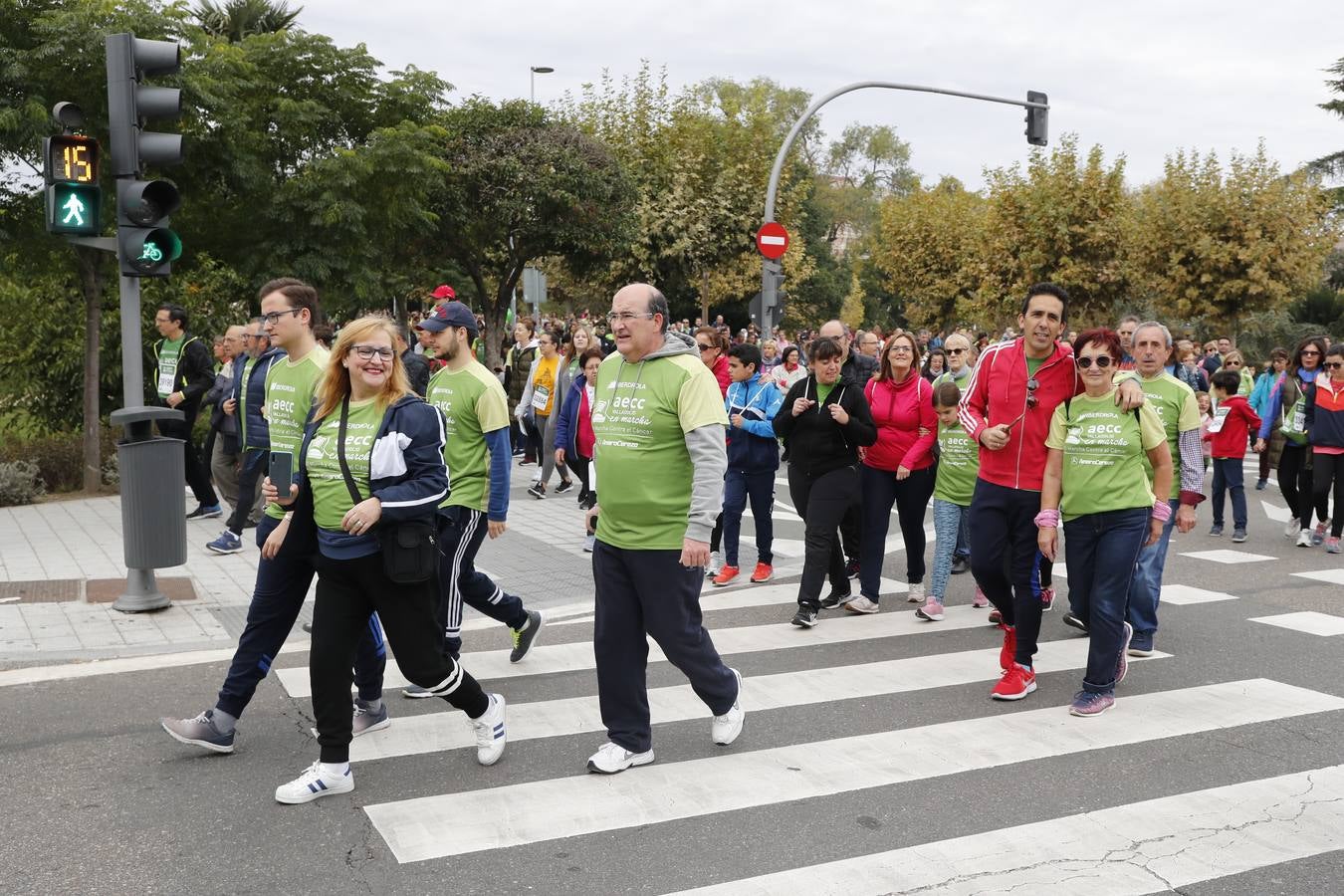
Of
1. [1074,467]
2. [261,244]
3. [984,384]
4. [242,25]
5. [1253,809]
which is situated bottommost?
[1253,809]

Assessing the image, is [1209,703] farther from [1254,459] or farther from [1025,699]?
[1254,459]

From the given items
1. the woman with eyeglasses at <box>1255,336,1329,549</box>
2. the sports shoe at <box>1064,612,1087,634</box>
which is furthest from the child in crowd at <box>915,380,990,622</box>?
the woman with eyeglasses at <box>1255,336,1329,549</box>

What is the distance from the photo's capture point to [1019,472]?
6.23 metres

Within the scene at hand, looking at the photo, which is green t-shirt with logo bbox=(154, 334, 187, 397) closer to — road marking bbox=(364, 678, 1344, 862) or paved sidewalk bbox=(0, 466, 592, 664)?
paved sidewalk bbox=(0, 466, 592, 664)

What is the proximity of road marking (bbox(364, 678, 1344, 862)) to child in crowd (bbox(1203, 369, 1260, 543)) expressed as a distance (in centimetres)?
594

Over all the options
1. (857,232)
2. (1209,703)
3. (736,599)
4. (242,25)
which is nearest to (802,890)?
(1209,703)

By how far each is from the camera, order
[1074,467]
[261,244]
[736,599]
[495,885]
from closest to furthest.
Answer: [495,885] → [1074,467] → [736,599] → [261,244]

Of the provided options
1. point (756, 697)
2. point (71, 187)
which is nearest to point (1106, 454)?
point (756, 697)

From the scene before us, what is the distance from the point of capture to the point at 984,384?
650 centimetres

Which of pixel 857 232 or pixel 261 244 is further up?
pixel 857 232

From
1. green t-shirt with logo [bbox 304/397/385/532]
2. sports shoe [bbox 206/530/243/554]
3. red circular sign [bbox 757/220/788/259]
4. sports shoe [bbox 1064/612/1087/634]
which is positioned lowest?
sports shoe [bbox 1064/612/1087/634]

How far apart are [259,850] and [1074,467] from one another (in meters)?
3.97

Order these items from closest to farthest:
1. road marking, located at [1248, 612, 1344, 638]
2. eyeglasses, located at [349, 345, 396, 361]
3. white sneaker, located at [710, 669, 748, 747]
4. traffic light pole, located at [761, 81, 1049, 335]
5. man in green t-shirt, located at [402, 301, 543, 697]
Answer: eyeglasses, located at [349, 345, 396, 361] → white sneaker, located at [710, 669, 748, 747] → man in green t-shirt, located at [402, 301, 543, 697] → road marking, located at [1248, 612, 1344, 638] → traffic light pole, located at [761, 81, 1049, 335]

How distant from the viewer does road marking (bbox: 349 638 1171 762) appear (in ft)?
17.9
